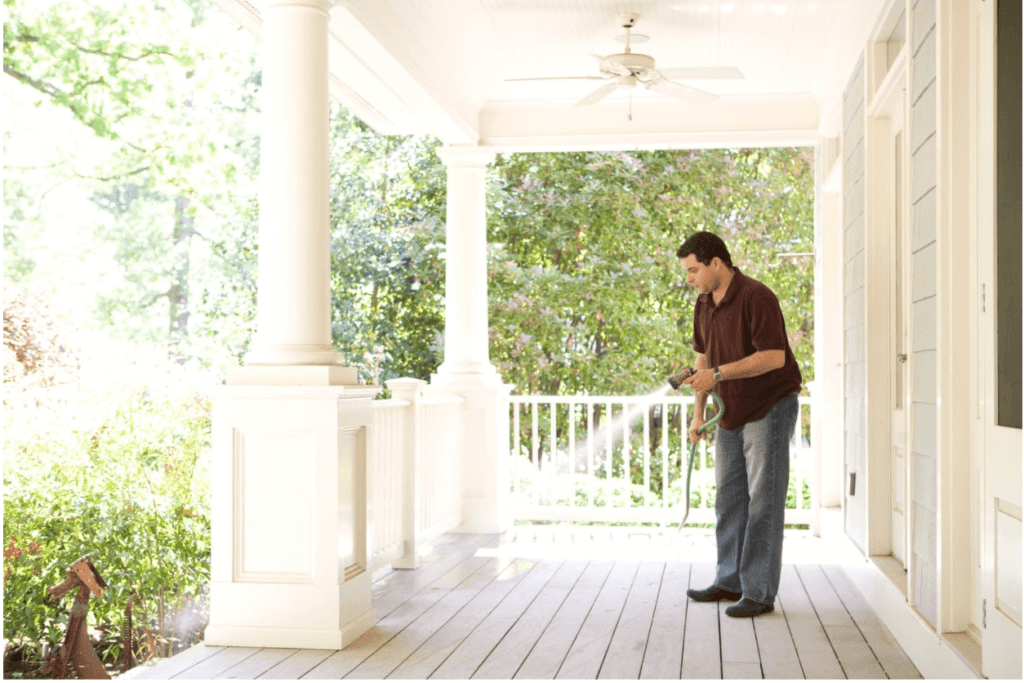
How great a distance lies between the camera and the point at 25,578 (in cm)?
563

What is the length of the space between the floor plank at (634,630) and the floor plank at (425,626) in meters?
0.67

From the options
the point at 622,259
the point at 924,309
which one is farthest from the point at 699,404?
the point at 622,259

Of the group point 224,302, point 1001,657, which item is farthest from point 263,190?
point 224,302

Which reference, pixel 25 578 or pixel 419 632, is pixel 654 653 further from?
pixel 25 578

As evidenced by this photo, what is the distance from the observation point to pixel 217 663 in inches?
134

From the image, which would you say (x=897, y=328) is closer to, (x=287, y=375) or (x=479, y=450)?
(x=287, y=375)

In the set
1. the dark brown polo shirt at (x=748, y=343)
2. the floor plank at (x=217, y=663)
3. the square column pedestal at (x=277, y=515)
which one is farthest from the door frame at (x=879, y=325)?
the floor plank at (x=217, y=663)

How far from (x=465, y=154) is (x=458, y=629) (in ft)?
12.2

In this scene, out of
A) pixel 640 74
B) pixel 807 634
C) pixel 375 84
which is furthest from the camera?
pixel 375 84

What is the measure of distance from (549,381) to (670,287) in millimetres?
1620

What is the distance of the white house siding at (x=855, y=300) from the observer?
474 centimetres

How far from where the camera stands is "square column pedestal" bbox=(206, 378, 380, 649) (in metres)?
3.67

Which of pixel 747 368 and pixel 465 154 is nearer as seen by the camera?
pixel 747 368

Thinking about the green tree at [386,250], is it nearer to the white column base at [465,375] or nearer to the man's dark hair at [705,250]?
the white column base at [465,375]
